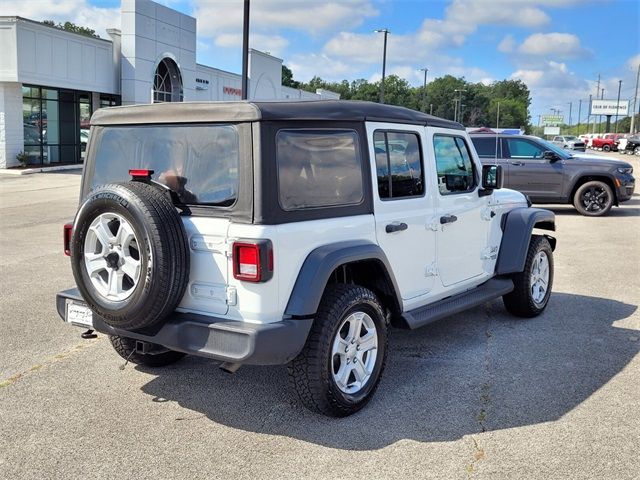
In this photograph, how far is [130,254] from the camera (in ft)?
12.4

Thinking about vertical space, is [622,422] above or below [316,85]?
below

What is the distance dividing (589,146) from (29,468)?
7603 cm

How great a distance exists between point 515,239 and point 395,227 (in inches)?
82.6

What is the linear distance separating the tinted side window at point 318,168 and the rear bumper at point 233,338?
71cm

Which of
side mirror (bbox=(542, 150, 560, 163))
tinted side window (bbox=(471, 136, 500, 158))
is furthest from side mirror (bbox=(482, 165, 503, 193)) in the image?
side mirror (bbox=(542, 150, 560, 163))

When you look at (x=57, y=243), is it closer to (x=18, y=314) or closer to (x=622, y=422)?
(x=18, y=314)

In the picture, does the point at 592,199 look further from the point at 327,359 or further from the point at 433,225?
the point at 327,359

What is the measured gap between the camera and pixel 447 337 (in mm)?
5750

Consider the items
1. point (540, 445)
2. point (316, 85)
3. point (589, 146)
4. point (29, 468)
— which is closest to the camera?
point (29, 468)

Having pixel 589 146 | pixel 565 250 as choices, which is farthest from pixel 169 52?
pixel 589 146

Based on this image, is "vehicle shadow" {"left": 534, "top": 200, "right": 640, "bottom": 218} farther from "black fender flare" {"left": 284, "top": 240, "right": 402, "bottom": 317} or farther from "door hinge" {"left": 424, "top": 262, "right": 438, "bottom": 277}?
"black fender flare" {"left": 284, "top": 240, "right": 402, "bottom": 317}

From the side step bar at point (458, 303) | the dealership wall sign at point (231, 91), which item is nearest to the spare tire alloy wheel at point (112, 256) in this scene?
the side step bar at point (458, 303)

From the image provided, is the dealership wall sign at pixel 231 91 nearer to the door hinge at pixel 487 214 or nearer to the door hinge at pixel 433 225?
the door hinge at pixel 487 214

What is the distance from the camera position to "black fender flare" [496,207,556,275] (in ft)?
19.7
